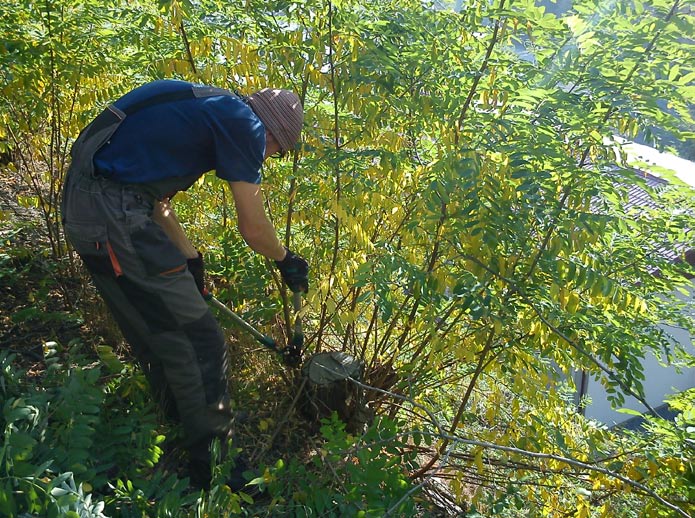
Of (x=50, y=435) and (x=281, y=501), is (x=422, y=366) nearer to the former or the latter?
(x=281, y=501)

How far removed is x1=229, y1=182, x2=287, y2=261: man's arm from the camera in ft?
7.86

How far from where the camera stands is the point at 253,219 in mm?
2469

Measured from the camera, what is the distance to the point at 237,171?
2355 mm

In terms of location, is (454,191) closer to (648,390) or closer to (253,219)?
(253,219)

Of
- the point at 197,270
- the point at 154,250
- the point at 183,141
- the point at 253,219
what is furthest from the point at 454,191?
the point at 197,270

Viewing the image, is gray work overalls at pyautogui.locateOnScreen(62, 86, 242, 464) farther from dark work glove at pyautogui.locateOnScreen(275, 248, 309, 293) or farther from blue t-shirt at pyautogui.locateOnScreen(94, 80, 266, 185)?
dark work glove at pyautogui.locateOnScreen(275, 248, 309, 293)

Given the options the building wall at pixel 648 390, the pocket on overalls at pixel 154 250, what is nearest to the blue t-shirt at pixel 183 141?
the pocket on overalls at pixel 154 250

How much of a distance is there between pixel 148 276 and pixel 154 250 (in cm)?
10

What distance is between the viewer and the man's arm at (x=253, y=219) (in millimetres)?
2396

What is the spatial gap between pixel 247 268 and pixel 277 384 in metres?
0.66

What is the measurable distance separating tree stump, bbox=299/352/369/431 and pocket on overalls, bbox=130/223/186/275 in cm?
107

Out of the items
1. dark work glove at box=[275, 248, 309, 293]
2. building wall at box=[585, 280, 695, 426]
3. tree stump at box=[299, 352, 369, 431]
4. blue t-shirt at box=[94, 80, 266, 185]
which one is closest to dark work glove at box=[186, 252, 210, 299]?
dark work glove at box=[275, 248, 309, 293]

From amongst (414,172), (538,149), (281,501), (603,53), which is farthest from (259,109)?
(281,501)

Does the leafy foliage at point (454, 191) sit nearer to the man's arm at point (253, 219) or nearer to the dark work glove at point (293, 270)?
the dark work glove at point (293, 270)
